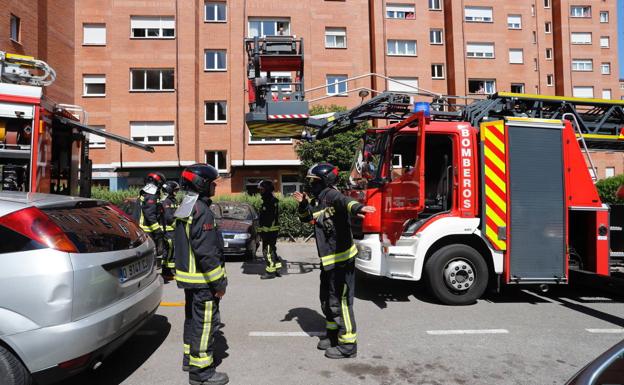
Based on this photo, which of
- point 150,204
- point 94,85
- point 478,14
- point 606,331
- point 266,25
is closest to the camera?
point 606,331

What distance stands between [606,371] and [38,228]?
3.49 meters

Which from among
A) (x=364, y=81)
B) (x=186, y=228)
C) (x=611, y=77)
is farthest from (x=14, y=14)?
(x=611, y=77)

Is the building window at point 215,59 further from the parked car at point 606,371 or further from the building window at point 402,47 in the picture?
the parked car at point 606,371

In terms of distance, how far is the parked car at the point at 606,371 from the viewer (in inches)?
67.0

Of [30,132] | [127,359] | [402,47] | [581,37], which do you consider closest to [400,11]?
[402,47]

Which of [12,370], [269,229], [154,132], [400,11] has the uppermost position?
[400,11]

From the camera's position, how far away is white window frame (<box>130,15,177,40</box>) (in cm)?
2319

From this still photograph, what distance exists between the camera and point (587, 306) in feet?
19.2

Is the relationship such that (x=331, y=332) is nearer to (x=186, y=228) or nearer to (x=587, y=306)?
(x=186, y=228)

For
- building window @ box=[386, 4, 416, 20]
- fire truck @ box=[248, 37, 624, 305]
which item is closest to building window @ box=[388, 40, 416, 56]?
building window @ box=[386, 4, 416, 20]

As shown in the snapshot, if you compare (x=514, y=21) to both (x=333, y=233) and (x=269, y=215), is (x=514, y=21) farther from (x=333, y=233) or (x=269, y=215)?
(x=333, y=233)

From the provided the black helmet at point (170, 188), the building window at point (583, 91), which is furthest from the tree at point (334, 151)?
the building window at point (583, 91)

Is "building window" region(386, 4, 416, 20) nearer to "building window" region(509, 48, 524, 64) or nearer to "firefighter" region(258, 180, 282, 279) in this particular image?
"building window" region(509, 48, 524, 64)

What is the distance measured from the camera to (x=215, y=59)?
24.1 metres
